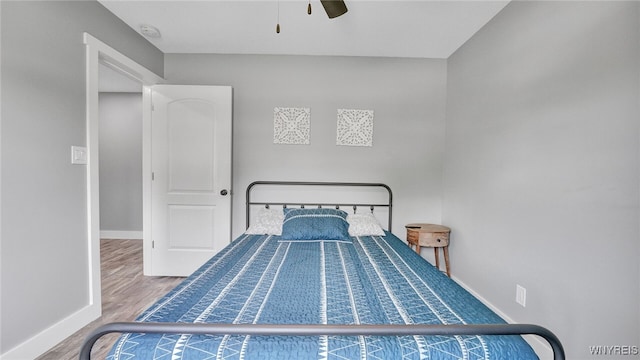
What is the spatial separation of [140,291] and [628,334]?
11.3ft

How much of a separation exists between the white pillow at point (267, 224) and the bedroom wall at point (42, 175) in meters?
1.26

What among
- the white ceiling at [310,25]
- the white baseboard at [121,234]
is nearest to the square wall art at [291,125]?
the white ceiling at [310,25]

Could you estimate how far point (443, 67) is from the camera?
3018 millimetres

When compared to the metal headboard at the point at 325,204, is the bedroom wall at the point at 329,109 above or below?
above

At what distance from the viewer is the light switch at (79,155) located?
1916 mm

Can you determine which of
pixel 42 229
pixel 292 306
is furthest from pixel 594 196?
pixel 42 229

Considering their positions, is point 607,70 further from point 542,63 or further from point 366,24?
point 366,24

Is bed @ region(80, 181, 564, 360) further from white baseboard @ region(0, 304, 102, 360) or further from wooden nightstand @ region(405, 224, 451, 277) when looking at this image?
white baseboard @ region(0, 304, 102, 360)

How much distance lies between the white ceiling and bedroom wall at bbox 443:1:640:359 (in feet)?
1.12

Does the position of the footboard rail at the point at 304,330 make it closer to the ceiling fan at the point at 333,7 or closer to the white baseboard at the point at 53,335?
the white baseboard at the point at 53,335

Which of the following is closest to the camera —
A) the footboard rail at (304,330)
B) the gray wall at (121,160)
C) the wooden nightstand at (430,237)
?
the footboard rail at (304,330)

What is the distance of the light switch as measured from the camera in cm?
192

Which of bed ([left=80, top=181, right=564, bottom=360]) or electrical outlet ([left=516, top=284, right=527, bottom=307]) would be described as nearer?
bed ([left=80, top=181, right=564, bottom=360])

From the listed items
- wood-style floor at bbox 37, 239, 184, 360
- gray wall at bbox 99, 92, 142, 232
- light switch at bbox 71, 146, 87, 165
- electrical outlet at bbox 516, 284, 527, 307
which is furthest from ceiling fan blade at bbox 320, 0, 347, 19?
gray wall at bbox 99, 92, 142, 232
